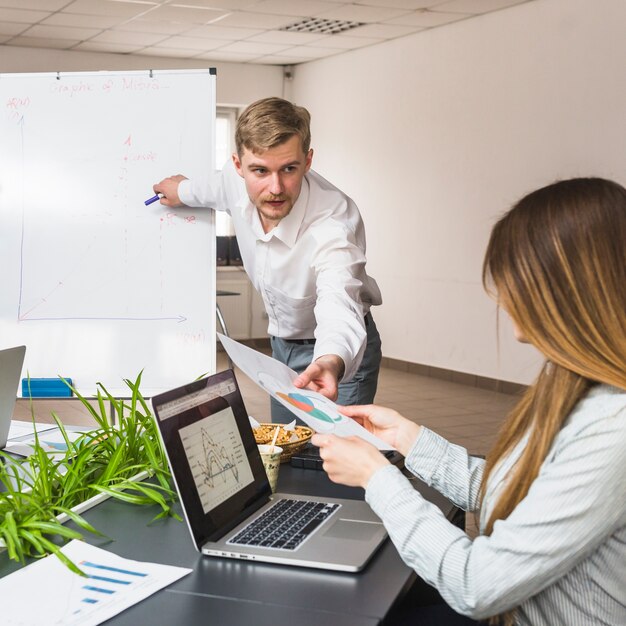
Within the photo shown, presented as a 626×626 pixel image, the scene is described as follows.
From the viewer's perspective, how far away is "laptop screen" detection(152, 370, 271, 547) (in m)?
1.41

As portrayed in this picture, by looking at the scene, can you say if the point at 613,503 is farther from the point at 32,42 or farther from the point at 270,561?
the point at 32,42

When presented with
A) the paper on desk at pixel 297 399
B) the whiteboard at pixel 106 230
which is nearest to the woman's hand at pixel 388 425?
the paper on desk at pixel 297 399

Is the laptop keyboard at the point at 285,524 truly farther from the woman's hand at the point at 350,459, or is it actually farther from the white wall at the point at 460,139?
the white wall at the point at 460,139

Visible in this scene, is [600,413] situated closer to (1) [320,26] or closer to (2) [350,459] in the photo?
(2) [350,459]

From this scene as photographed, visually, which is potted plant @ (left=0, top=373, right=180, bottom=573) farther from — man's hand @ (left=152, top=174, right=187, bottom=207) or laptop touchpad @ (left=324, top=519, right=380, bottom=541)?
man's hand @ (left=152, top=174, right=187, bottom=207)

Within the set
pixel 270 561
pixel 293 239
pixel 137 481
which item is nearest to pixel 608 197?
pixel 270 561

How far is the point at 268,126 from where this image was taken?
8.01 ft

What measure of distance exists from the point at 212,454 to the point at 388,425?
1.27 ft

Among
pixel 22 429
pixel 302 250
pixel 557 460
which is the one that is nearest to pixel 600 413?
pixel 557 460

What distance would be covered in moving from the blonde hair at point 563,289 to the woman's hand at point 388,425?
0.38m

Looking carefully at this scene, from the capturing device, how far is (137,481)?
1748mm

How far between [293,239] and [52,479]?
4.17 feet

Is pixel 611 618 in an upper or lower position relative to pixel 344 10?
lower

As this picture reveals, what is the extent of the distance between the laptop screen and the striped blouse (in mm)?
287
